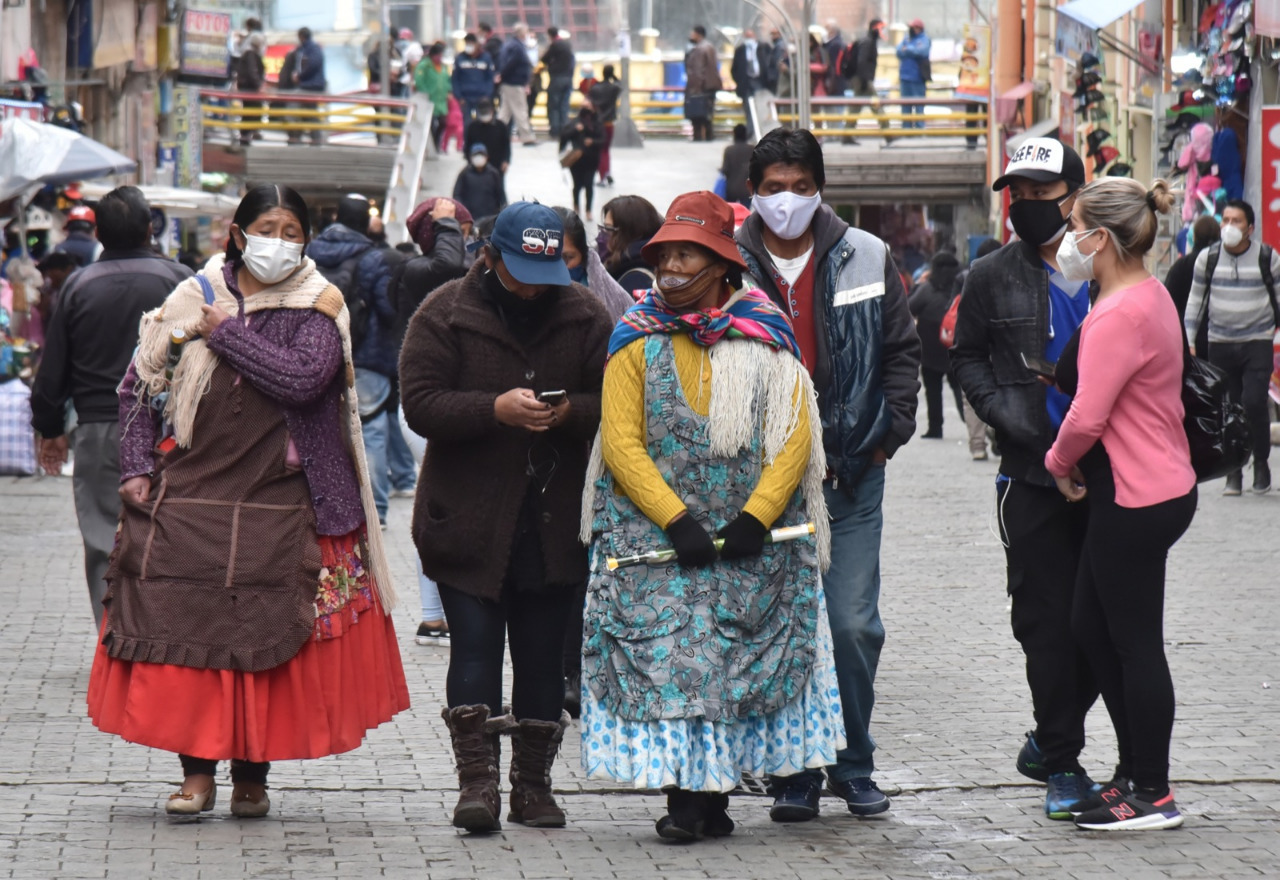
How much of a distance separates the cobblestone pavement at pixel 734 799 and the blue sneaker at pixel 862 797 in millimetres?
44

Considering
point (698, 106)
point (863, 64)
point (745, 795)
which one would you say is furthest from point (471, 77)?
point (745, 795)

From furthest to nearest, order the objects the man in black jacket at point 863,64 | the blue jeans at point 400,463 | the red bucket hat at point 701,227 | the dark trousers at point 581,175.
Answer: the man in black jacket at point 863,64 → the dark trousers at point 581,175 → the blue jeans at point 400,463 → the red bucket hat at point 701,227

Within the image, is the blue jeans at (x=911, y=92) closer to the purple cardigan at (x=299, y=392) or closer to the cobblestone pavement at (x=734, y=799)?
the cobblestone pavement at (x=734, y=799)

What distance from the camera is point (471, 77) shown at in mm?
37719

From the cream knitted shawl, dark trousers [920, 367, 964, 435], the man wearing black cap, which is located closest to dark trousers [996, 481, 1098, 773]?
the man wearing black cap

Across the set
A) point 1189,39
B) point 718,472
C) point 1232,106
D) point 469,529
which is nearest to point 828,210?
point 718,472

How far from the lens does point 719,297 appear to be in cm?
→ 578

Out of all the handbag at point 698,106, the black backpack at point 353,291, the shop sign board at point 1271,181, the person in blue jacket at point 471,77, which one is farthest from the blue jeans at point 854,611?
the handbag at point 698,106

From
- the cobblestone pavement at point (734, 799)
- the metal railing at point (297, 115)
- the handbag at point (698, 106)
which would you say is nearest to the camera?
the cobblestone pavement at point (734, 799)

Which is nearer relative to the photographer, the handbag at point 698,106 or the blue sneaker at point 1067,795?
the blue sneaker at point 1067,795

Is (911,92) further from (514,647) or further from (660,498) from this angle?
(660,498)

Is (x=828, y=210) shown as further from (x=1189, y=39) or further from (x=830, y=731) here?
(x=1189, y=39)

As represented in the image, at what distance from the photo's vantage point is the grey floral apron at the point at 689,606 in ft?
18.2

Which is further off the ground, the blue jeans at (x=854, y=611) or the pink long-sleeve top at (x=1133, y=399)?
the pink long-sleeve top at (x=1133, y=399)
